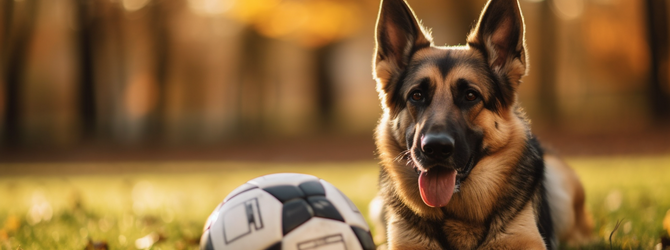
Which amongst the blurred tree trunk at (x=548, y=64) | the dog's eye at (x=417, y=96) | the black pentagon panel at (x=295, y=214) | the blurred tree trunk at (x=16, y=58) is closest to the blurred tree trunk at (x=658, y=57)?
the blurred tree trunk at (x=548, y=64)

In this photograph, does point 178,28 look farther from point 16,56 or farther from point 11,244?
point 11,244

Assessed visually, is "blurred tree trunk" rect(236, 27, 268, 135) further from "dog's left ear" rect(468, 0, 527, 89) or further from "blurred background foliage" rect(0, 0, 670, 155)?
"dog's left ear" rect(468, 0, 527, 89)

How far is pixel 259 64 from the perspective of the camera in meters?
29.6

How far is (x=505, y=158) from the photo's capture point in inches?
150

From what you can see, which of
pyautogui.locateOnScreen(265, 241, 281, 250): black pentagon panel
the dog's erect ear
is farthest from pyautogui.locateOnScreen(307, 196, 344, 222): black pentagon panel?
the dog's erect ear

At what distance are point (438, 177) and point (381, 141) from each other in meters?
0.69

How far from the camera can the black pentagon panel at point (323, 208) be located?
318 cm

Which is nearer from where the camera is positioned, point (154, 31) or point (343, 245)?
point (343, 245)

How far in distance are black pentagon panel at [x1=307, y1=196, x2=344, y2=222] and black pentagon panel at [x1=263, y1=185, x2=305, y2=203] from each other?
0.26ft

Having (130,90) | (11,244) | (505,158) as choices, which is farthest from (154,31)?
(505,158)

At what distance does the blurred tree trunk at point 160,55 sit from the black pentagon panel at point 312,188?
21443 mm

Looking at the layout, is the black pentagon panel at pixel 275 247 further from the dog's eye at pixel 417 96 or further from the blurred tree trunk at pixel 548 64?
the blurred tree trunk at pixel 548 64

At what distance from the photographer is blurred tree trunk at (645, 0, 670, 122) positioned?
18.7 metres

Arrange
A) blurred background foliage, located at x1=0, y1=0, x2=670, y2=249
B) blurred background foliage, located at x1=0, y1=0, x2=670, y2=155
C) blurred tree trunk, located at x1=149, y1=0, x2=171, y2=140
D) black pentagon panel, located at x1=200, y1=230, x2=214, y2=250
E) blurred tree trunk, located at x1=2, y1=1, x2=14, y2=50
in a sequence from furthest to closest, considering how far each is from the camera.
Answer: blurred tree trunk, located at x1=149, y1=0, x2=171, y2=140, blurred background foliage, located at x1=0, y1=0, x2=670, y2=155, blurred tree trunk, located at x1=2, y1=1, x2=14, y2=50, blurred background foliage, located at x1=0, y1=0, x2=670, y2=249, black pentagon panel, located at x1=200, y1=230, x2=214, y2=250
